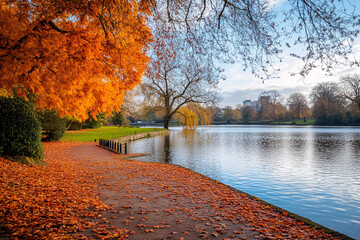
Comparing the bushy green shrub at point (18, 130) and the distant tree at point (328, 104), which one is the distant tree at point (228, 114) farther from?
the bushy green shrub at point (18, 130)

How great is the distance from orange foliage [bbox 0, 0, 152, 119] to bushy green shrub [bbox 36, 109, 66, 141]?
12.2 metres

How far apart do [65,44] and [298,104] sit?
86673 mm

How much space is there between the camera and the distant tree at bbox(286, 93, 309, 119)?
82125mm

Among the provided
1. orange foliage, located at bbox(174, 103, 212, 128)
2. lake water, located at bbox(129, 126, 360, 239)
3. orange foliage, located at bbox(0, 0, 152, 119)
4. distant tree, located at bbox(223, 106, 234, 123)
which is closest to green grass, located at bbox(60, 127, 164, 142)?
orange foliage, located at bbox(174, 103, 212, 128)

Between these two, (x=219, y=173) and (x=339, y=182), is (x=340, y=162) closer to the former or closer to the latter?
(x=339, y=182)

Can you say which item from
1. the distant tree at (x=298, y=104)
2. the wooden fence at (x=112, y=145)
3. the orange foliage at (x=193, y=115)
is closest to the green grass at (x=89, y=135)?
the wooden fence at (x=112, y=145)

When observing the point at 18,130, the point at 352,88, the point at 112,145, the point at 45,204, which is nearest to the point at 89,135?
the point at 112,145

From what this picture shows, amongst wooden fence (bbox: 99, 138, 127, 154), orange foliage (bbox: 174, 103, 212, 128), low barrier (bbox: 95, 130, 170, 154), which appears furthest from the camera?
orange foliage (bbox: 174, 103, 212, 128)

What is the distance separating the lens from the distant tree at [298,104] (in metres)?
82.1

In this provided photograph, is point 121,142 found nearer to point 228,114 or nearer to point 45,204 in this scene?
point 45,204

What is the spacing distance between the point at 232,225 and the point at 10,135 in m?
8.53

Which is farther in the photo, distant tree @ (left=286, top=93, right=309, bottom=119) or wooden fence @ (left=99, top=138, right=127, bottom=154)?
distant tree @ (left=286, top=93, right=309, bottom=119)

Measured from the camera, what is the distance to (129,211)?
487 centimetres

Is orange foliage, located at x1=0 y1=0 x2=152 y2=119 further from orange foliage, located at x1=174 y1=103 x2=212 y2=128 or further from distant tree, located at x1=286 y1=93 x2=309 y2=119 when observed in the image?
distant tree, located at x1=286 y1=93 x2=309 y2=119
